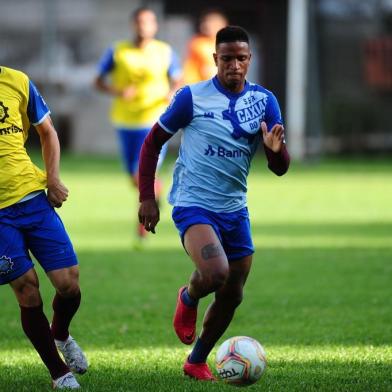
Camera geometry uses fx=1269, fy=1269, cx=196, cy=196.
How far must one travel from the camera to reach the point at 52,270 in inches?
285

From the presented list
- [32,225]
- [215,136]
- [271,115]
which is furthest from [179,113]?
[32,225]

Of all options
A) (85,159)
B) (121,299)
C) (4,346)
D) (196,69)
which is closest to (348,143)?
(85,159)

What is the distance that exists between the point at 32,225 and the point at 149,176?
2.53 feet

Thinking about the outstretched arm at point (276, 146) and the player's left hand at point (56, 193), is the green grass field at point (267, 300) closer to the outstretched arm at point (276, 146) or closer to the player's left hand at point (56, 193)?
the player's left hand at point (56, 193)

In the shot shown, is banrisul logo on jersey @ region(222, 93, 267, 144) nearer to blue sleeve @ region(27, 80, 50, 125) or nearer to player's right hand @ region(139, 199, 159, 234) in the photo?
player's right hand @ region(139, 199, 159, 234)

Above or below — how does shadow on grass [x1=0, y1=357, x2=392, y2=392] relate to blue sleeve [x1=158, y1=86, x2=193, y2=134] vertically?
below

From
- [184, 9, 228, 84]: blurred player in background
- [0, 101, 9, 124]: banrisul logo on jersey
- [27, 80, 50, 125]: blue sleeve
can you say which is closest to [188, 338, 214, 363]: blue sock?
[27, 80, 50, 125]: blue sleeve

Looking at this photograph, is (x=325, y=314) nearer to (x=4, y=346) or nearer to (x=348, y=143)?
(x=4, y=346)

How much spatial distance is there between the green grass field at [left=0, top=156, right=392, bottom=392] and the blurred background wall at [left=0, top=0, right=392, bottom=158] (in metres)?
12.2

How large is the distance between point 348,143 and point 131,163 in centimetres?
1883

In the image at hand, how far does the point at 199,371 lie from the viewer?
7.48 meters

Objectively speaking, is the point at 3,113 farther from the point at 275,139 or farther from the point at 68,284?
the point at 275,139

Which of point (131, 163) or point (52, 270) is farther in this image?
point (131, 163)

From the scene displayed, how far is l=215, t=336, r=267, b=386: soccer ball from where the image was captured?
7047 millimetres
